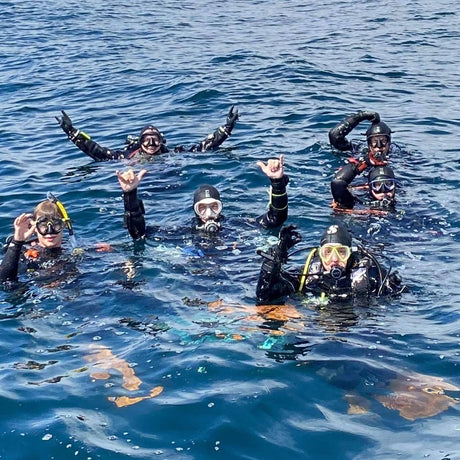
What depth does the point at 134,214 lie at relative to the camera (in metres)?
9.52

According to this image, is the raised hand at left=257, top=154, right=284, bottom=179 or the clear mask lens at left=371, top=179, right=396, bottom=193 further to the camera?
the clear mask lens at left=371, top=179, right=396, bottom=193

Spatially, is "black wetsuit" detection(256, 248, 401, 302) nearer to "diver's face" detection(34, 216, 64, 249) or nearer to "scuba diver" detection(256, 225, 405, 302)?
"scuba diver" detection(256, 225, 405, 302)

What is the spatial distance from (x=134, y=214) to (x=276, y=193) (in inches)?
70.2

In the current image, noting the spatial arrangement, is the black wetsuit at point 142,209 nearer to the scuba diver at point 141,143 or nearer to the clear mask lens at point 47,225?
the clear mask lens at point 47,225

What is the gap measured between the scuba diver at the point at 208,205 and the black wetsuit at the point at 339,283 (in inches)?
59.8

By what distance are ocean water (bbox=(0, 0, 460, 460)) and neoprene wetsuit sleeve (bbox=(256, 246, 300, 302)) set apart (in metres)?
0.20

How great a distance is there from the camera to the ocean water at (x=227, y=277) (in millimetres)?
5828

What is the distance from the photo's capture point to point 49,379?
22.0 feet

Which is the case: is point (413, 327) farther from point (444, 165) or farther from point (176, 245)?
point (444, 165)

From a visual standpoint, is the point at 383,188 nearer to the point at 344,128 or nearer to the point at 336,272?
the point at 344,128

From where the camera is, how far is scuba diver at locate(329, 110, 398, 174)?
1223cm

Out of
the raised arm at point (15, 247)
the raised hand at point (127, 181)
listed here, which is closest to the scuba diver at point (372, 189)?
the raised hand at point (127, 181)

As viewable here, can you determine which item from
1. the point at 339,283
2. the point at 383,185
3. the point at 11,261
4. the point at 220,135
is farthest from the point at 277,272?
the point at 220,135

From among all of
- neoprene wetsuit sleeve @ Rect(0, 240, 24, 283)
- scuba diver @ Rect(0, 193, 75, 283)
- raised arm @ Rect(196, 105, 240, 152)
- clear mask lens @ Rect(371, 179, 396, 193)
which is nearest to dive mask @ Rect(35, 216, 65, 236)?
scuba diver @ Rect(0, 193, 75, 283)
